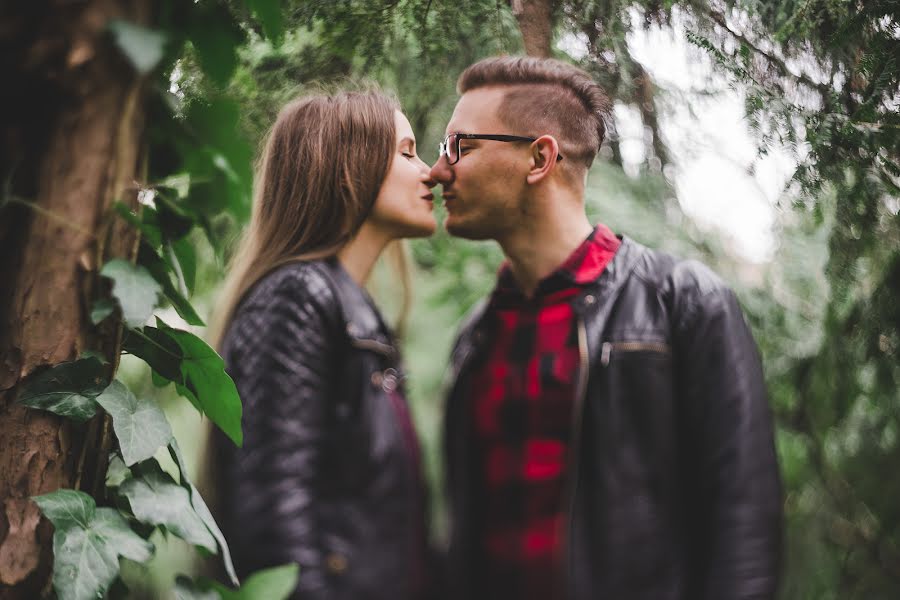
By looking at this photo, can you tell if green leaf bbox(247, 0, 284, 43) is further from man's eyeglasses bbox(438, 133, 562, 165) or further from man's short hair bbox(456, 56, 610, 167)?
man's eyeglasses bbox(438, 133, 562, 165)

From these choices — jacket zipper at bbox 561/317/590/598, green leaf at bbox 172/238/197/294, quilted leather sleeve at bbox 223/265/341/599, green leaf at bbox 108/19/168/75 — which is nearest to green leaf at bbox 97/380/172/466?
green leaf at bbox 172/238/197/294

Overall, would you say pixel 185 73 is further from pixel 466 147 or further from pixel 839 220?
pixel 839 220

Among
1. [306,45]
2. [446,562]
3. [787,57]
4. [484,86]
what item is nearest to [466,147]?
[484,86]

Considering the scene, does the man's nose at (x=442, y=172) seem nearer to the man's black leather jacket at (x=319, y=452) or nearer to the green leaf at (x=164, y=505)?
the man's black leather jacket at (x=319, y=452)

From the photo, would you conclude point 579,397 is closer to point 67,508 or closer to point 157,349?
point 157,349

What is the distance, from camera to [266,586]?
89 centimetres

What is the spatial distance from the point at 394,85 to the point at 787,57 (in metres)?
0.76

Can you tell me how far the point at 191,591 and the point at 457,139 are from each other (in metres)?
1.11

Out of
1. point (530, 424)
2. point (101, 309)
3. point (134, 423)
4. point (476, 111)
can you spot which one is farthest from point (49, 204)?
point (530, 424)

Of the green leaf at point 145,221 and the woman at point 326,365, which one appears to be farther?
the woman at point 326,365

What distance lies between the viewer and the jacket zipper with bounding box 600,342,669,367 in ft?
5.07

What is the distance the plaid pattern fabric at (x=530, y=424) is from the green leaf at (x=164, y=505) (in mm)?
960

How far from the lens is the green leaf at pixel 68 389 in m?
0.68

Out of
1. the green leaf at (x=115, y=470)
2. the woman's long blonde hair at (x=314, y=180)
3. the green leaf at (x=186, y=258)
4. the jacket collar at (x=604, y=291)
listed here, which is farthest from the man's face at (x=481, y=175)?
the green leaf at (x=115, y=470)
